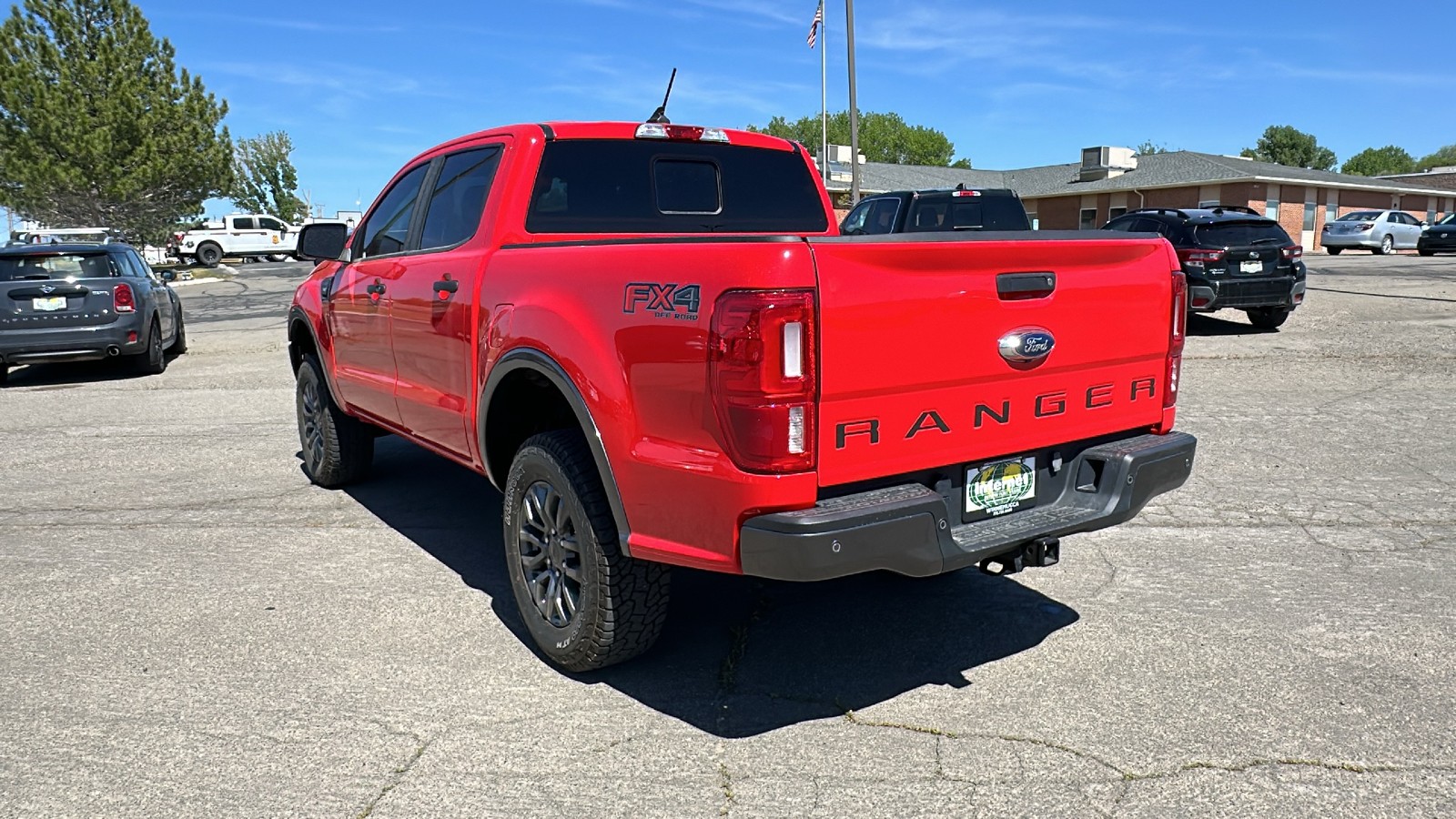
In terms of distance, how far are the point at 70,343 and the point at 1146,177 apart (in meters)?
42.3

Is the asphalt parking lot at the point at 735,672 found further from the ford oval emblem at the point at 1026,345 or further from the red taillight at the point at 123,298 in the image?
the red taillight at the point at 123,298

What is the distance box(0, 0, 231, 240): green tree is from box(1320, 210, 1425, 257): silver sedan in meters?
40.7

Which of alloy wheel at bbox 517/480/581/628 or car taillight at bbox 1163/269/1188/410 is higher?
car taillight at bbox 1163/269/1188/410

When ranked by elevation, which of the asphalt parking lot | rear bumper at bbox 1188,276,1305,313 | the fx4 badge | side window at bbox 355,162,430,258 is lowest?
the asphalt parking lot

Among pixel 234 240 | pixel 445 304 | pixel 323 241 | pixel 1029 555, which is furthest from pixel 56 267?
pixel 234 240

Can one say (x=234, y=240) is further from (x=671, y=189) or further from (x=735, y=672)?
(x=735, y=672)

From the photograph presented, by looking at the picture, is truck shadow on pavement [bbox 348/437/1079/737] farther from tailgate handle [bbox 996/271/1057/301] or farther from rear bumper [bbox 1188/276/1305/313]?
rear bumper [bbox 1188/276/1305/313]

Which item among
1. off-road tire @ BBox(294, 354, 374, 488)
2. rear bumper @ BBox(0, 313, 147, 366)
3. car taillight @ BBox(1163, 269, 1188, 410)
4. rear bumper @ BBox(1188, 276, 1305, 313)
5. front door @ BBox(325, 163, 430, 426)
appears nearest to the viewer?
car taillight @ BBox(1163, 269, 1188, 410)

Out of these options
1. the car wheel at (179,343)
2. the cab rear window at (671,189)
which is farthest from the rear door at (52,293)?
A: the cab rear window at (671,189)

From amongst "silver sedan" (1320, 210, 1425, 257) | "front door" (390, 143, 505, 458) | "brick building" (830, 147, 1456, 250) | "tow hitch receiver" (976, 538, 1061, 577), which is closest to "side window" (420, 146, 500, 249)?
"front door" (390, 143, 505, 458)

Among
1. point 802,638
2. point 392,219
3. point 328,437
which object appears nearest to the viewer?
point 802,638

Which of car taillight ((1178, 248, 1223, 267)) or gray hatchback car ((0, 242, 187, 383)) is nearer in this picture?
gray hatchback car ((0, 242, 187, 383))

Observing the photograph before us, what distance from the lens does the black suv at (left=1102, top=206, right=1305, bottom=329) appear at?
13578 mm

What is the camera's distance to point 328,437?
21.2 ft
